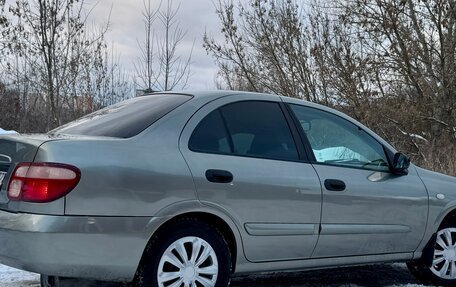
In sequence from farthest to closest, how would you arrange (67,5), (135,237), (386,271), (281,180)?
(67,5) < (386,271) < (281,180) < (135,237)

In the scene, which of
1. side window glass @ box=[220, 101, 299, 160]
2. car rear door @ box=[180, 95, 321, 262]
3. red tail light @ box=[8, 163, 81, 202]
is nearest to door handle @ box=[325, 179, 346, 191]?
car rear door @ box=[180, 95, 321, 262]

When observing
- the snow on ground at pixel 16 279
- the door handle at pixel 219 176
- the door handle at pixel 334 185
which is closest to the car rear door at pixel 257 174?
the door handle at pixel 219 176

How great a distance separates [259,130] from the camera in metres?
4.05

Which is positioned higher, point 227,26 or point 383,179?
point 227,26

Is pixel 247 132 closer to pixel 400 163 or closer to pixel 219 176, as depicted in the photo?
pixel 219 176

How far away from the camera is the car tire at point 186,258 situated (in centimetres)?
335

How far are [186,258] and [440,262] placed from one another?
2.63m

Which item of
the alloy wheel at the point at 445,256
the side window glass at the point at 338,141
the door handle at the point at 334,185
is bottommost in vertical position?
the alloy wheel at the point at 445,256

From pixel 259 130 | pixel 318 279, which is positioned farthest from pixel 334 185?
pixel 318 279

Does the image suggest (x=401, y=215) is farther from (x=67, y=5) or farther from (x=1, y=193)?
(x=67, y=5)

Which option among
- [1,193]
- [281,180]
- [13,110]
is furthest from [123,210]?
[13,110]

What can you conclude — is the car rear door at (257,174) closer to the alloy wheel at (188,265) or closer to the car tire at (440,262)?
the alloy wheel at (188,265)

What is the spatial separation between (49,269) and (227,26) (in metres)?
12.1

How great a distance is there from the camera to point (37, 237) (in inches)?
118
